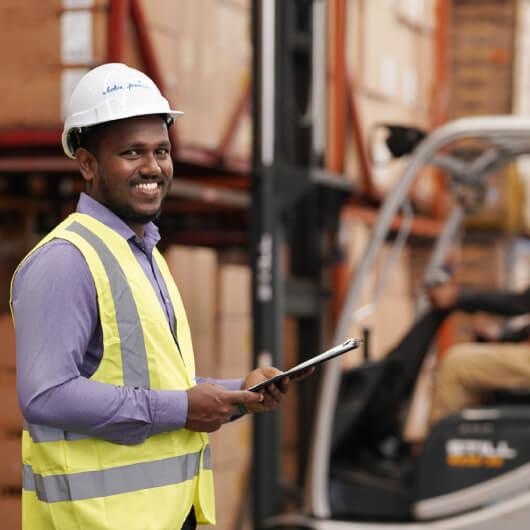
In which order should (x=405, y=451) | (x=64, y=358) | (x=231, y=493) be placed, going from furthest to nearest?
(x=405, y=451) → (x=231, y=493) → (x=64, y=358)

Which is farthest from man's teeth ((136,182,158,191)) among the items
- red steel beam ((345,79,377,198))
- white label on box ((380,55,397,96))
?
white label on box ((380,55,397,96))

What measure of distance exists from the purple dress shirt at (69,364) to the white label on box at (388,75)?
4.15 m

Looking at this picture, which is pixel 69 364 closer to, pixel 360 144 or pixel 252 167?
pixel 252 167

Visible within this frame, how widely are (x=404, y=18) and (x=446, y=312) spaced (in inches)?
93.7

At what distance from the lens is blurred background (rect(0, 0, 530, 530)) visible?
3.17m

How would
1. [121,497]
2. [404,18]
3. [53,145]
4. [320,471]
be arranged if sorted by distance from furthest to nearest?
[404,18] < [320,471] < [53,145] < [121,497]

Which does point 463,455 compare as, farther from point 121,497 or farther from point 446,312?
point 121,497

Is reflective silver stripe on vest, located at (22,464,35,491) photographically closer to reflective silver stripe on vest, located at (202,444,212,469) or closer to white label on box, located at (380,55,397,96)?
reflective silver stripe on vest, located at (202,444,212,469)

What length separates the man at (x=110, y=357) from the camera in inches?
53.4

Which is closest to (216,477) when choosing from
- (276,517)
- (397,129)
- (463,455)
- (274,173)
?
(276,517)

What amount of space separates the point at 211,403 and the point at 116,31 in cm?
199

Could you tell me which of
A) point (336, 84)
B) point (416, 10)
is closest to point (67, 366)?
point (336, 84)

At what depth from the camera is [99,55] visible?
318 centimetres

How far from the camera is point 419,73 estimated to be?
5.91 metres
